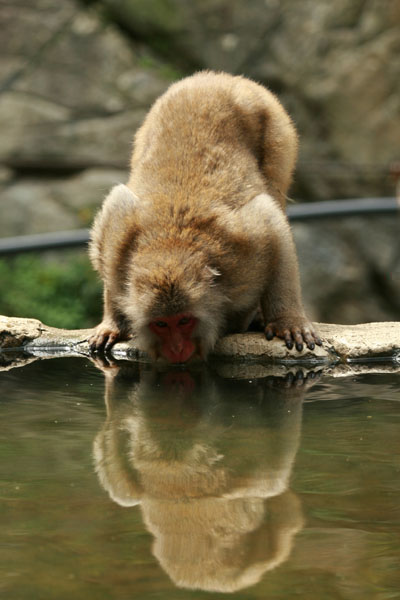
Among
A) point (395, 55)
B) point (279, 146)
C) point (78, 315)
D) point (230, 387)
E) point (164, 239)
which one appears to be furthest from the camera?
point (395, 55)

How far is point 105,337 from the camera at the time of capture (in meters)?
5.09

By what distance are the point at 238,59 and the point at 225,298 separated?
7436 millimetres

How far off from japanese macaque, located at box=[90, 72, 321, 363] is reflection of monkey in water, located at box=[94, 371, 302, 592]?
69cm

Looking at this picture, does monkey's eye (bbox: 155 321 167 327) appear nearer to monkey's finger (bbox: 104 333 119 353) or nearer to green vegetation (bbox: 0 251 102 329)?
monkey's finger (bbox: 104 333 119 353)

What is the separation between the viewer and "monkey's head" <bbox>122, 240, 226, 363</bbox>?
4535 millimetres

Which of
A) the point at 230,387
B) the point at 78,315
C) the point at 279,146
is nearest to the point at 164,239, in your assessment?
the point at 230,387

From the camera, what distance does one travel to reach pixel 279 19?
11.4m

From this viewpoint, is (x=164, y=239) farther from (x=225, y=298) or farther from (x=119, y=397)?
(x=119, y=397)

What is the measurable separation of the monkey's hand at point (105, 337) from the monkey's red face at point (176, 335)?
453 millimetres

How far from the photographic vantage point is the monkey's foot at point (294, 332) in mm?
4691

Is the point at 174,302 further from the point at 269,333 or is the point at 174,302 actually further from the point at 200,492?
the point at 200,492

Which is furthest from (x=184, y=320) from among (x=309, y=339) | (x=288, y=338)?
(x=309, y=339)

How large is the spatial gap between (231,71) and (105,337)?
7.20 metres

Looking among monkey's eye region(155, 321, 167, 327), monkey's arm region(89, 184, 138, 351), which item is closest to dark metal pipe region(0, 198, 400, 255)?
monkey's arm region(89, 184, 138, 351)
